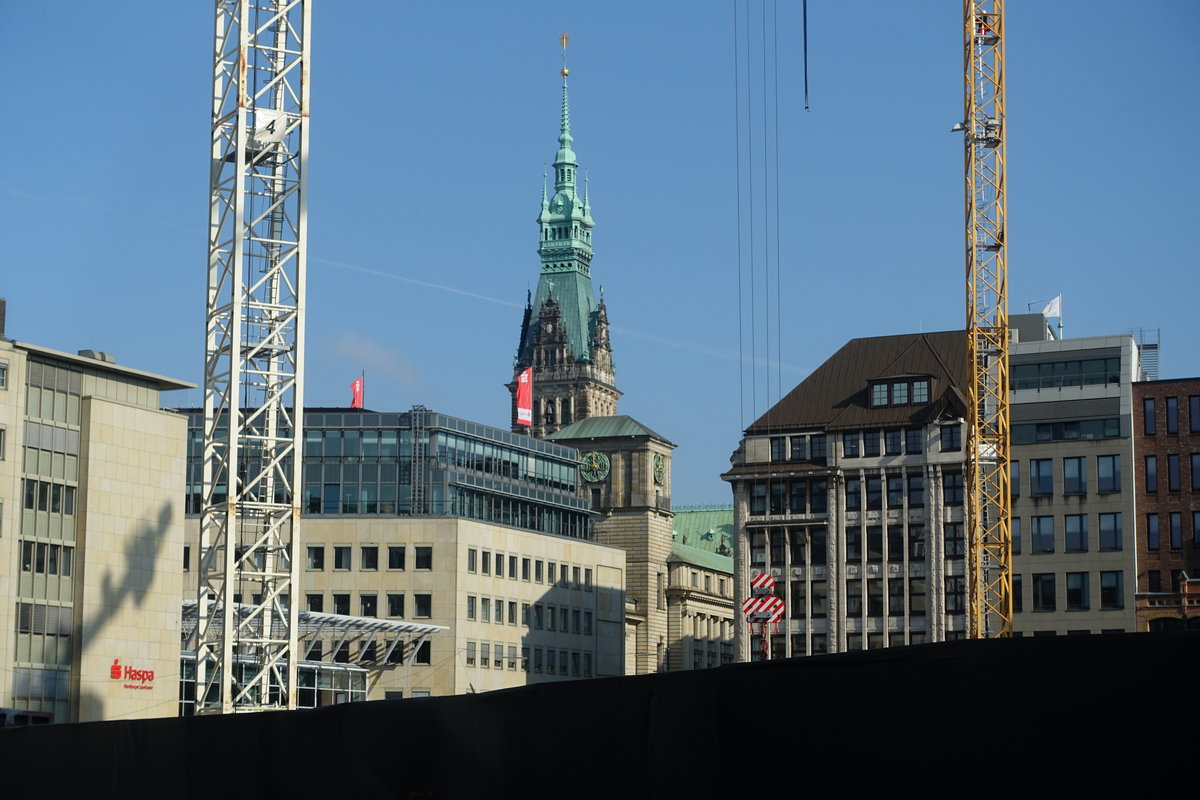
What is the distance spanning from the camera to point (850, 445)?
441 ft

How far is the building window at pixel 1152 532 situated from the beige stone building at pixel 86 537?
60.1 m

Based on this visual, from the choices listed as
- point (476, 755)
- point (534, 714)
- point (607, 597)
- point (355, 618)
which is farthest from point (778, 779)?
point (607, 597)

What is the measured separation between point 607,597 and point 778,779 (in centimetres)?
14713

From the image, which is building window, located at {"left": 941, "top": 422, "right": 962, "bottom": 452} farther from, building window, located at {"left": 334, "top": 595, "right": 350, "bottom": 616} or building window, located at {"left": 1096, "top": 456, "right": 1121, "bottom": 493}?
building window, located at {"left": 334, "top": 595, "right": 350, "bottom": 616}

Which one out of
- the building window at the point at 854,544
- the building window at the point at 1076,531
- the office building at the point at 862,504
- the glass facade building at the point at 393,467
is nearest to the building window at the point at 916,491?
the office building at the point at 862,504

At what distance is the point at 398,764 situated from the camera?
1603 cm

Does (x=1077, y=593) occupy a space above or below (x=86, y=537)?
below

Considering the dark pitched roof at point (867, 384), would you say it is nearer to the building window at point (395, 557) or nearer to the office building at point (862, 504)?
the office building at point (862, 504)

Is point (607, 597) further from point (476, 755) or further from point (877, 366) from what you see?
point (476, 755)

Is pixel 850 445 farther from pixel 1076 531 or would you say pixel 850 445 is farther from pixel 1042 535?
pixel 1076 531

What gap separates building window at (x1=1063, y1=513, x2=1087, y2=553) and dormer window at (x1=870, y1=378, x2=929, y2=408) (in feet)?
52.4

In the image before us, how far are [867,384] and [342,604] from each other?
41.9 meters

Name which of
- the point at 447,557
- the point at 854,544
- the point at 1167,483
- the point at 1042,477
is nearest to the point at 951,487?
the point at 854,544

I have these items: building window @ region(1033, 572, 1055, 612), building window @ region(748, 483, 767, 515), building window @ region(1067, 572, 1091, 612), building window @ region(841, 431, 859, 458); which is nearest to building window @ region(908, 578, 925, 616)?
building window @ region(1033, 572, 1055, 612)
